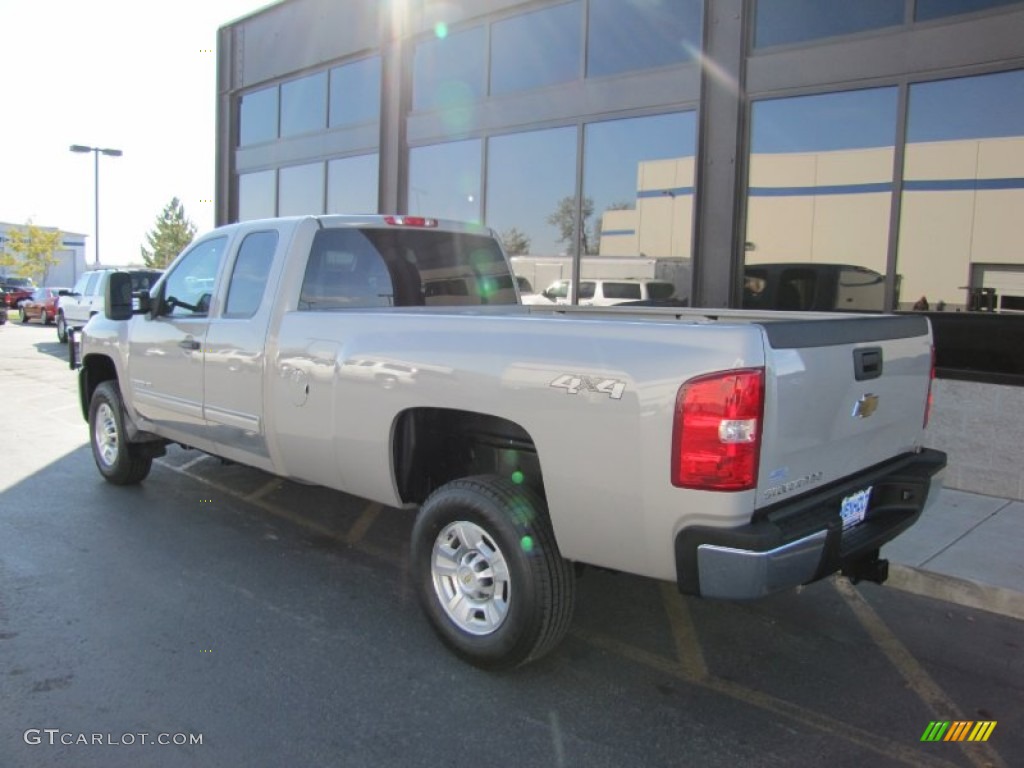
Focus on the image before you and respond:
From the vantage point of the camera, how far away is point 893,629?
13.6ft

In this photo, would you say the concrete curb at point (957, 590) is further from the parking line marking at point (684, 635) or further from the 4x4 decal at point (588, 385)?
the 4x4 decal at point (588, 385)

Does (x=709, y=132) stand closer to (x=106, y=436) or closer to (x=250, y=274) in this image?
(x=250, y=274)

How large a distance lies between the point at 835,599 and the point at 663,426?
2.44 meters

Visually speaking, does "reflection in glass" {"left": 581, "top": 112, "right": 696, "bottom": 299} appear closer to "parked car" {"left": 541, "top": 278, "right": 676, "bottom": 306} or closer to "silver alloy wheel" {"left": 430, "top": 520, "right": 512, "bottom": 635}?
"parked car" {"left": 541, "top": 278, "right": 676, "bottom": 306}

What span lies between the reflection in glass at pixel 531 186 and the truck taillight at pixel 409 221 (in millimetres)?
4849

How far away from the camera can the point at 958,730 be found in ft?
10.3

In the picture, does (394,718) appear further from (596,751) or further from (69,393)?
(69,393)

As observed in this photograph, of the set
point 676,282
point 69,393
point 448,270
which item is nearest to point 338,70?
point 69,393

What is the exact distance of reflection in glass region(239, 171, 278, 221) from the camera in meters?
15.5

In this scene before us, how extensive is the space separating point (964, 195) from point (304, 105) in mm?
11354

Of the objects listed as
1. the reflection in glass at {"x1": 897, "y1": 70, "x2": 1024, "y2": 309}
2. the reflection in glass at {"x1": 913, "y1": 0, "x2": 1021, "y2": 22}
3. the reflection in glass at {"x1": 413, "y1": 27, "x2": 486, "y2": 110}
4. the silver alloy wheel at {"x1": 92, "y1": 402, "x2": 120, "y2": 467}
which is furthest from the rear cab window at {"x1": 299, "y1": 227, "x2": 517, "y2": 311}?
the reflection in glass at {"x1": 413, "y1": 27, "x2": 486, "y2": 110}

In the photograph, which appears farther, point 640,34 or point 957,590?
point 640,34

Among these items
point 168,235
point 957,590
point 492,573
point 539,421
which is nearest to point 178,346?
point 492,573

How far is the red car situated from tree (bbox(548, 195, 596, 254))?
23.7 m
